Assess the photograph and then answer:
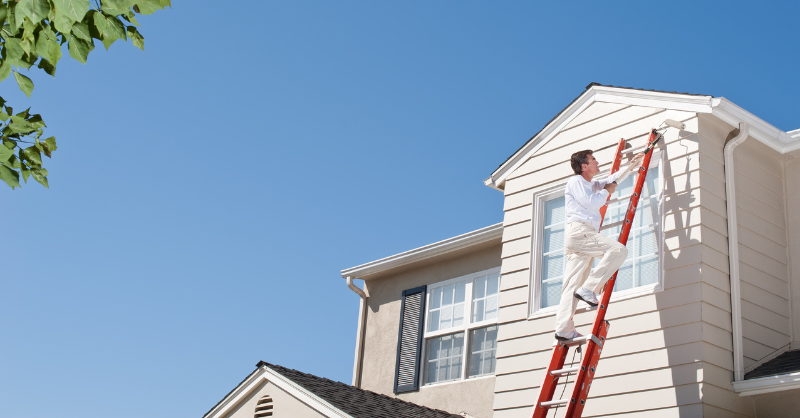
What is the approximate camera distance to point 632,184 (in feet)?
26.2

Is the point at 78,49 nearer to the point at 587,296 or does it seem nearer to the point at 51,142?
the point at 51,142

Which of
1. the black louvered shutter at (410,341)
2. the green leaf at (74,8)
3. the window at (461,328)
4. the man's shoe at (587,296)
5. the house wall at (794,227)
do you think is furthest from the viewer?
the black louvered shutter at (410,341)

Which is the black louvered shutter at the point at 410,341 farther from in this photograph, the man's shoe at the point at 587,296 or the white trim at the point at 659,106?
the man's shoe at the point at 587,296

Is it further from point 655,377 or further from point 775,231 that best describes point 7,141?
point 775,231

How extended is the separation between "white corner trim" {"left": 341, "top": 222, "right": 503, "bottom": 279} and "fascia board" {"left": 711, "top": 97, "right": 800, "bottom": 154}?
3.84 meters

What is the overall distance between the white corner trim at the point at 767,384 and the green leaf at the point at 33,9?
19.4 feet

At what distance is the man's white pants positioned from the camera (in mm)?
6754

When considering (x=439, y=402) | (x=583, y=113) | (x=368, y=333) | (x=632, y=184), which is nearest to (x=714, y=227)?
(x=632, y=184)

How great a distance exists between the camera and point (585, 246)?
697 centimetres

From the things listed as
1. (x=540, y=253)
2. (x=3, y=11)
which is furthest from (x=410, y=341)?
(x=3, y=11)

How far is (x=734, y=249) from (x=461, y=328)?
491cm

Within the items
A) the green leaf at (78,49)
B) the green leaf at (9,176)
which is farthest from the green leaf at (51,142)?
the green leaf at (78,49)

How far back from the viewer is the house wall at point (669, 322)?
6801 mm

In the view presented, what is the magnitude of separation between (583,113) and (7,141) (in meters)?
5.84
